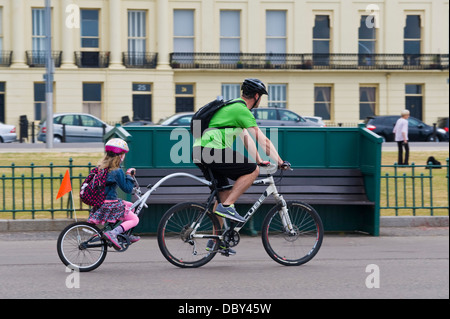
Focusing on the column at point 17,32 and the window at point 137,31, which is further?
the window at point 137,31

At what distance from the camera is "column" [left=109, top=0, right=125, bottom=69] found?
44.1 meters

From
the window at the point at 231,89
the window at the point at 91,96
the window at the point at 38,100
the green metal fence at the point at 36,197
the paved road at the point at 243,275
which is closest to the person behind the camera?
the paved road at the point at 243,275

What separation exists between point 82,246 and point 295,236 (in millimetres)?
2101

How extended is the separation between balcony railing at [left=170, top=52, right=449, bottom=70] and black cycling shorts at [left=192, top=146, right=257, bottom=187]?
37.1m

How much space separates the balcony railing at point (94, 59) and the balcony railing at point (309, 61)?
3468 mm

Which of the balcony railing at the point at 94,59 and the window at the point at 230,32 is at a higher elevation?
the window at the point at 230,32

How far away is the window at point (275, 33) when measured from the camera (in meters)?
46.1

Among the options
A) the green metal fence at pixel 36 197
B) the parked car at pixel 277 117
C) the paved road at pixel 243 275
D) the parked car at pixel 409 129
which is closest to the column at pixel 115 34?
the parked car at pixel 409 129

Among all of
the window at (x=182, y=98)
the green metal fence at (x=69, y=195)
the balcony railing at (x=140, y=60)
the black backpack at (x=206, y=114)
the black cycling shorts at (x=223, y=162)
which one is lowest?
the green metal fence at (x=69, y=195)

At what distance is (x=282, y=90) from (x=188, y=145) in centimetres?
3538

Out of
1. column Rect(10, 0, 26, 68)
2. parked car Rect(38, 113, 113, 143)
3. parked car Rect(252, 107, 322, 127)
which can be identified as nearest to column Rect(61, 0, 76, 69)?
column Rect(10, 0, 26, 68)

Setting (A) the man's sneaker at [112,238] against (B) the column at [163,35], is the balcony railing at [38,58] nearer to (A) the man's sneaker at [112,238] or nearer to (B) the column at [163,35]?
(B) the column at [163,35]

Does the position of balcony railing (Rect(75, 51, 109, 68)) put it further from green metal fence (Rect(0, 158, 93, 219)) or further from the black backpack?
the black backpack

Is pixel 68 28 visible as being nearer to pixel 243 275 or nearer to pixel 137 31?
pixel 137 31
